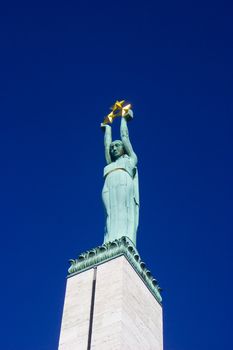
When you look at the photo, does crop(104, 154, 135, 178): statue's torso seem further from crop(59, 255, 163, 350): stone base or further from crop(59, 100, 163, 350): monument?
crop(59, 255, 163, 350): stone base

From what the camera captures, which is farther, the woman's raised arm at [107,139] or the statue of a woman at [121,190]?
the woman's raised arm at [107,139]

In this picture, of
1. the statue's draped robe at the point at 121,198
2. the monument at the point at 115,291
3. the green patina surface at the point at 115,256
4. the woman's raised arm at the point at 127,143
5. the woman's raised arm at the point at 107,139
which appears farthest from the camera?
the woman's raised arm at the point at 107,139

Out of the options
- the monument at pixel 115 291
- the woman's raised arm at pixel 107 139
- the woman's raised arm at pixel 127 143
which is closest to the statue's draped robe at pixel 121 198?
the monument at pixel 115 291

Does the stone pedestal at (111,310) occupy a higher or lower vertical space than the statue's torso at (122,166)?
lower

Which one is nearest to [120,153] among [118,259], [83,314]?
[118,259]

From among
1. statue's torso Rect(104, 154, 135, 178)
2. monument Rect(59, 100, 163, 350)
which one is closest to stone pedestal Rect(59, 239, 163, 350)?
monument Rect(59, 100, 163, 350)

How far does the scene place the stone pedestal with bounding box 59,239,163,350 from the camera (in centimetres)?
2034

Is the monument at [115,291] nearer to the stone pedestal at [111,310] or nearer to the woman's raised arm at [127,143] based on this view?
the stone pedestal at [111,310]

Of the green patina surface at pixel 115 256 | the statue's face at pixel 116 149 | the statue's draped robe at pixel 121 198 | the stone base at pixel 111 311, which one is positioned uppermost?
the statue's face at pixel 116 149

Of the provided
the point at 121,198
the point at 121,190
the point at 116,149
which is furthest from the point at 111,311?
the point at 116,149

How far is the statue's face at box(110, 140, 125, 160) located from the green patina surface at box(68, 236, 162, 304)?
4.68 m

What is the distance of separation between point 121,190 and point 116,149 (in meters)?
2.53

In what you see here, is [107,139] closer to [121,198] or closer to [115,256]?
[121,198]

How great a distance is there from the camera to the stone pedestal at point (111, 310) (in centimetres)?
2034
